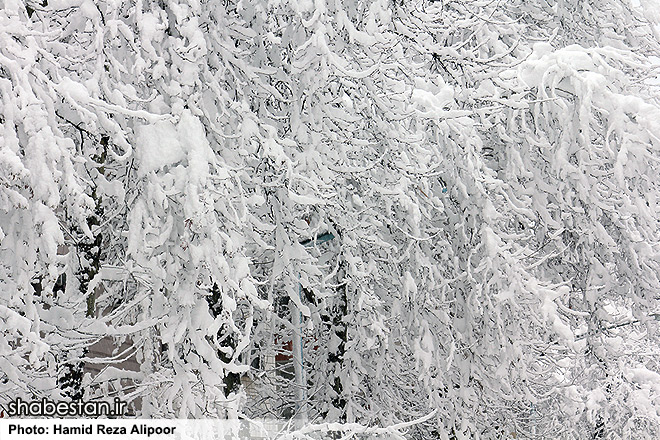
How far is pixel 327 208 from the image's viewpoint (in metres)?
4.85

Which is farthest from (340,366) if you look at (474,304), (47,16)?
(47,16)

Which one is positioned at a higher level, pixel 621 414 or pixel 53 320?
pixel 53 320

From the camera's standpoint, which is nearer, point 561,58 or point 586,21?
point 561,58

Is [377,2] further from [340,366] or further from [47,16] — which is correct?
[340,366]

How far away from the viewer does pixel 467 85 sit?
5.30 meters

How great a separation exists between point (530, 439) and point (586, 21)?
14.1 feet

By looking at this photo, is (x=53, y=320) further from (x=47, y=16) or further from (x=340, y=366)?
(x=340, y=366)

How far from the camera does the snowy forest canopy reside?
311cm

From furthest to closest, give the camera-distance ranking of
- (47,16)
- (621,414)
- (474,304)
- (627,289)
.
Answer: (621,414), (627,289), (474,304), (47,16)

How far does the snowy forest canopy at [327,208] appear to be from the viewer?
10.2 ft

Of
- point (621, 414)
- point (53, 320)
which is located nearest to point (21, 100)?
point (53, 320)

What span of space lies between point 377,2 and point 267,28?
67 cm

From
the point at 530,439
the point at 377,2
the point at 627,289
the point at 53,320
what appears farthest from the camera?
the point at 530,439

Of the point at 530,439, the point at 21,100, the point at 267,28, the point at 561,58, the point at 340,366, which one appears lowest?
the point at 530,439
